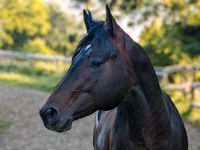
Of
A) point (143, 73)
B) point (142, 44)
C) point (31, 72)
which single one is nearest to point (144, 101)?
point (143, 73)

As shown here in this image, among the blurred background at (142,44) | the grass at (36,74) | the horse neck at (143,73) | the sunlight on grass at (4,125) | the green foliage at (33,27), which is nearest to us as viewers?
the horse neck at (143,73)

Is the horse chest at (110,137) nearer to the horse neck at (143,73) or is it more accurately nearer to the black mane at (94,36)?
the horse neck at (143,73)

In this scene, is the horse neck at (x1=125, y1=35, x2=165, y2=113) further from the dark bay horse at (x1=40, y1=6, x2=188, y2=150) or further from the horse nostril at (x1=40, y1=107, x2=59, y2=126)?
the horse nostril at (x1=40, y1=107, x2=59, y2=126)

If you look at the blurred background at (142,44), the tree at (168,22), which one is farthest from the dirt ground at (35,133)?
the tree at (168,22)

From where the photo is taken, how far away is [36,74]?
20766 mm

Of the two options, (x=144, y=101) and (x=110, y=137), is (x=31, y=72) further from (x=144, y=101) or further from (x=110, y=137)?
(x=144, y=101)

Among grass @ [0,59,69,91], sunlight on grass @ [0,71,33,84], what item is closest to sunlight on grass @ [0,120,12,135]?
grass @ [0,59,69,91]

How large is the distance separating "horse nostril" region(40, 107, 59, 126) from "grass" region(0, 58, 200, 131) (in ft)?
31.5

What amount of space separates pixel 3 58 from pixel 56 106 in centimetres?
2180

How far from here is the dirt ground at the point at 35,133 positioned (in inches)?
341

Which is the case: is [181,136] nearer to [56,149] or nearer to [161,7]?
[56,149]

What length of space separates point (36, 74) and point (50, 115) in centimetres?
1841

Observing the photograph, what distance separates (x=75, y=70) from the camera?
263 cm

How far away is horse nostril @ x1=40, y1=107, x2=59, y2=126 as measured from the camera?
8.27ft
